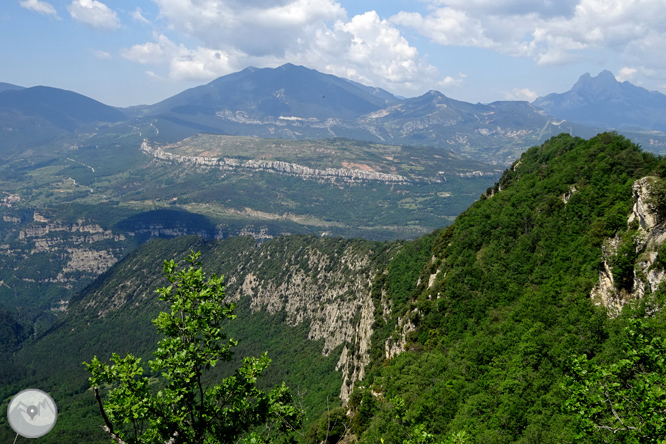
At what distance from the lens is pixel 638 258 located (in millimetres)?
38312

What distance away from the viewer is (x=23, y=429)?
47.3 feet

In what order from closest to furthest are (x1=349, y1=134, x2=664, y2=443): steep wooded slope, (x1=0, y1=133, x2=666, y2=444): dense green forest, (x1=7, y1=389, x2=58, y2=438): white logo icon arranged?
(x1=7, y1=389, x2=58, y2=438): white logo icon, (x1=0, y1=133, x2=666, y2=444): dense green forest, (x1=349, y1=134, x2=664, y2=443): steep wooded slope

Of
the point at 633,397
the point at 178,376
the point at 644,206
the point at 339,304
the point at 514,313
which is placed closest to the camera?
the point at 178,376

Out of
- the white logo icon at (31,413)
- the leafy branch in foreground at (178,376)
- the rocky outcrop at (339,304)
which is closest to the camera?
the white logo icon at (31,413)

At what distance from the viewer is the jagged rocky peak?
3611 centimetres

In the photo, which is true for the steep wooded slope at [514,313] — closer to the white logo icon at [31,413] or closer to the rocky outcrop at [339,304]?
the white logo icon at [31,413]

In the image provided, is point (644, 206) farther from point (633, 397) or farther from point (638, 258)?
point (633, 397)

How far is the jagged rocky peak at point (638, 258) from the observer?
118 ft

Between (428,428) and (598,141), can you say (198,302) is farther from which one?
(598,141)

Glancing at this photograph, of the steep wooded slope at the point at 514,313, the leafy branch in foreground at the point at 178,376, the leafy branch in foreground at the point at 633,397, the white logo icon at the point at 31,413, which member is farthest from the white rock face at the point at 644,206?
the white logo icon at the point at 31,413

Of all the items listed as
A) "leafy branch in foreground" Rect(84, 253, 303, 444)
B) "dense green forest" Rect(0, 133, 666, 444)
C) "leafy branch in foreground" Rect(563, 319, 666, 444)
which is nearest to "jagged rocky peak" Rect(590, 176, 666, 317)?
"dense green forest" Rect(0, 133, 666, 444)

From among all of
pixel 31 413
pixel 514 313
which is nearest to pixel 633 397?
pixel 31 413

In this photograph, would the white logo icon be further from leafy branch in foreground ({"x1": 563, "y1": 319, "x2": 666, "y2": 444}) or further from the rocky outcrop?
the rocky outcrop

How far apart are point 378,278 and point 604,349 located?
79.7 metres
